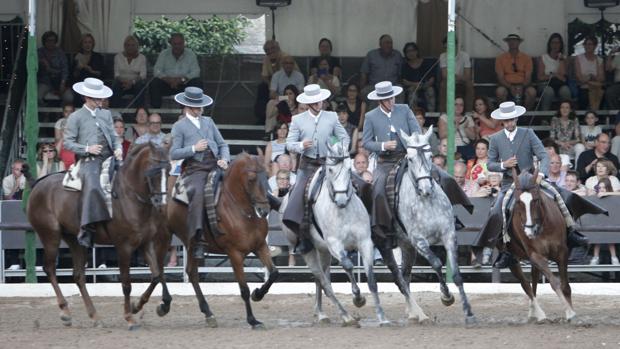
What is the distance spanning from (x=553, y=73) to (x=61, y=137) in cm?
807

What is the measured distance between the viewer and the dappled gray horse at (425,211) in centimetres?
1515

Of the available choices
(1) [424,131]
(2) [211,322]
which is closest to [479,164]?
(1) [424,131]

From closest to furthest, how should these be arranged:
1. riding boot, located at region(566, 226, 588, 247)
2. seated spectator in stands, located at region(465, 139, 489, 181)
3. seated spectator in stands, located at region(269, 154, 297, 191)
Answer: riding boot, located at region(566, 226, 588, 247) → seated spectator in stands, located at region(269, 154, 297, 191) → seated spectator in stands, located at region(465, 139, 489, 181)

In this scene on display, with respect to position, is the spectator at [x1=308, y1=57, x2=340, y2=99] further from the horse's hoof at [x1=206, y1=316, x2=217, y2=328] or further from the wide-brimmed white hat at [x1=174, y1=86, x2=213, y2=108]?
the horse's hoof at [x1=206, y1=316, x2=217, y2=328]

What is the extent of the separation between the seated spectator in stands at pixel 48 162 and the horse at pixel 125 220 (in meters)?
3.96

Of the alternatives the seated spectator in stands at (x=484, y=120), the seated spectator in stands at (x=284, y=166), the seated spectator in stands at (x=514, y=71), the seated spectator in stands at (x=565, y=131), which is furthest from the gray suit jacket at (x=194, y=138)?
the seated spectator in stands at (x=514, y=71)

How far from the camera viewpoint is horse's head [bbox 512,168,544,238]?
597 inches

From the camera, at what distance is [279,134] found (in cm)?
2155

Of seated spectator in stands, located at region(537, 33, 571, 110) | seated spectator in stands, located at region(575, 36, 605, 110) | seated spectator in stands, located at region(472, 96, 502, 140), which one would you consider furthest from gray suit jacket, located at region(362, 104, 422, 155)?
seated spectator in stands, located at region(575, 36, 605, 110)

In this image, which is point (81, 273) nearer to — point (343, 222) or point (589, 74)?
point (343, 222)

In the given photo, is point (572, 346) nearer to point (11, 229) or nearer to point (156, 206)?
point (156, 206)

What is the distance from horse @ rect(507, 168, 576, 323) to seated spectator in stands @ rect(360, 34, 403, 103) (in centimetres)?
827

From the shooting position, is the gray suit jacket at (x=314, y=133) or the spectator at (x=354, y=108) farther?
the spectator at (x=354, y=108)

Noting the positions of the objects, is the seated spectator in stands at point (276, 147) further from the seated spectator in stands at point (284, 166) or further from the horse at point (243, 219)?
the horse at point (243, 219)
